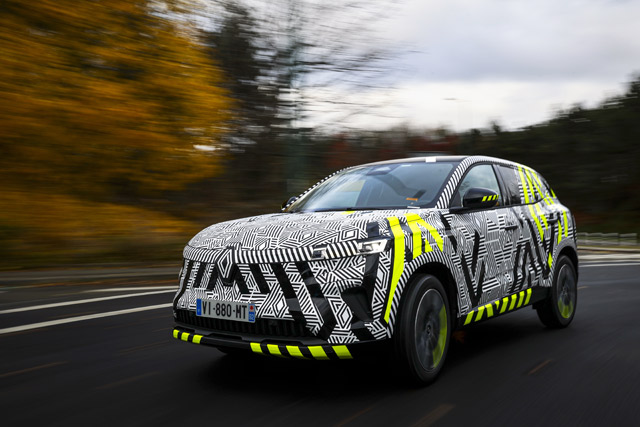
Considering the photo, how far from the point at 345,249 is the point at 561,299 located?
3.53 meters

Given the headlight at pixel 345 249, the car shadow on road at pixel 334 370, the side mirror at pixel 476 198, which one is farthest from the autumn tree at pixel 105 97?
the headlight at pixel 345 249

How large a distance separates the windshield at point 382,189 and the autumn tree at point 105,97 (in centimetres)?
696

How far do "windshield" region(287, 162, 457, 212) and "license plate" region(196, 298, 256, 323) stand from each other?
1.35m

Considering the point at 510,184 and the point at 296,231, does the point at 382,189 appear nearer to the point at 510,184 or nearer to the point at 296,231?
the point at 296,231

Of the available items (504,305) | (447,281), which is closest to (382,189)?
(447,281)

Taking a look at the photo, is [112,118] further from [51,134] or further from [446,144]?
[446,144]

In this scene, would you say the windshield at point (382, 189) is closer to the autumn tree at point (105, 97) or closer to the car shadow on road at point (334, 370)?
the car shadow on road at point (334, 370)

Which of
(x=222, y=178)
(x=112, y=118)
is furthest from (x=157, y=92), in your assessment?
(x=222, y=178)

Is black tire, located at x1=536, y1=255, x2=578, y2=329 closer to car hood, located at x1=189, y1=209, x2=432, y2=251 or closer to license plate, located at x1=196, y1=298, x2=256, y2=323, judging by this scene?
car hood, located at x1=189, y1=209, x2=432, y2=251

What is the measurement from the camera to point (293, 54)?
16938 millimetres

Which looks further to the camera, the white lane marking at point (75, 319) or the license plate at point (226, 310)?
the white lane marking at point (75, 319)

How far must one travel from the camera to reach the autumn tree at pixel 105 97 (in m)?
11.0

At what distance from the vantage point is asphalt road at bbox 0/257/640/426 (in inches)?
156

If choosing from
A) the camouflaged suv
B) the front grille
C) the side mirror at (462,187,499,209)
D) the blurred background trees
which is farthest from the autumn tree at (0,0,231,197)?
the side mirror at (462,187,499,209)
